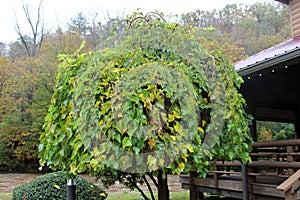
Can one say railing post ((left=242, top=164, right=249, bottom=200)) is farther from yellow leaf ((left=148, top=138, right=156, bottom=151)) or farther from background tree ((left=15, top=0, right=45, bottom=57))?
background tree ((left=15, top=0, right=45, bottom=57))

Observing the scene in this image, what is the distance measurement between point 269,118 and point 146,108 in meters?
6.59

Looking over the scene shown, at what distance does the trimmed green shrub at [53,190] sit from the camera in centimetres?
519

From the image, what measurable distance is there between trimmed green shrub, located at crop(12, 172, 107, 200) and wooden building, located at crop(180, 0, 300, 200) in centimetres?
182

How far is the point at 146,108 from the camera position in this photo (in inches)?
95.7

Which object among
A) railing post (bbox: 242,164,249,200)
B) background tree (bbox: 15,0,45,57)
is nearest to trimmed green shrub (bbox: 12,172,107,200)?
railing post (bbox: 242,164,249,200)

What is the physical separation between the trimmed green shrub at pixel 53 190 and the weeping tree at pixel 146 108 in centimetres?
241

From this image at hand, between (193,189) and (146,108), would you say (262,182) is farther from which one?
(146,108)

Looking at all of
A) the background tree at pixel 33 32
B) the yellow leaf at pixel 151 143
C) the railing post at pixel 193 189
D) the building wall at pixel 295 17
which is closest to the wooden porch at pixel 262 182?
the railing post at pixel 193 189

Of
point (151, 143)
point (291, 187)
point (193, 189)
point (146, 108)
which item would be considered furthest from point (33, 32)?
point (291, 187)

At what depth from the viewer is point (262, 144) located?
4.43m

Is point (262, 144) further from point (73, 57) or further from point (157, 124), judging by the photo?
point (73, 57)

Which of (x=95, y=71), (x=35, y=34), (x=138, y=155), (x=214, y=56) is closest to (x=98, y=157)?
(x=138, y=155)

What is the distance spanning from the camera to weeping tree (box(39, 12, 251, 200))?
2.38 meters

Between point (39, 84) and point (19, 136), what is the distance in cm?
285
